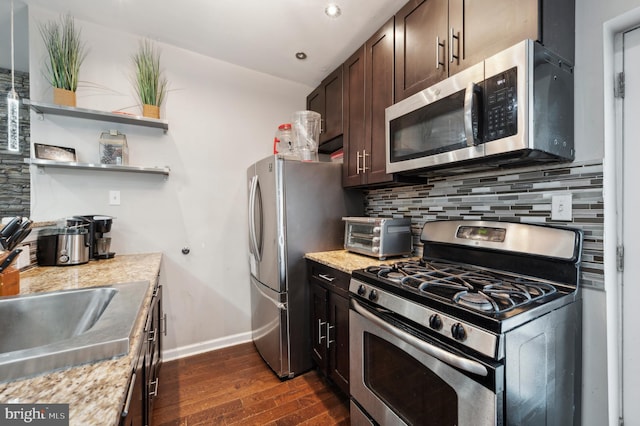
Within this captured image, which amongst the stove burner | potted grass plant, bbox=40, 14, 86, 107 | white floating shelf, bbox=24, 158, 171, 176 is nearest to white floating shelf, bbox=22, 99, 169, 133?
potted grass plant, bbox=40, 14, 86, 107

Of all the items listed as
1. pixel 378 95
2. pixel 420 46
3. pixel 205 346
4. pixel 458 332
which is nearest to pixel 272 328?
pixel 205 346

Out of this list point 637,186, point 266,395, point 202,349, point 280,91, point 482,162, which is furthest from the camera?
point 280,91

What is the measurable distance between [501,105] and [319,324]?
66.9 inches

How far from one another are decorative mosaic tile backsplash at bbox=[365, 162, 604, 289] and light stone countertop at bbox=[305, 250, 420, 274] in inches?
13.9

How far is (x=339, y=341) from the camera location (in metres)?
1.73

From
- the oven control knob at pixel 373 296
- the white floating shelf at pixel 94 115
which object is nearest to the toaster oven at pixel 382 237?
the oven control knob at pixel 373 296

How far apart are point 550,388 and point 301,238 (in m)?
1.54

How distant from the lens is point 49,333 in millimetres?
959

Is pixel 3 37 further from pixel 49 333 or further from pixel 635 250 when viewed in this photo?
pixel 635 250

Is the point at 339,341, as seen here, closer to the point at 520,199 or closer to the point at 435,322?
the point at 435,322

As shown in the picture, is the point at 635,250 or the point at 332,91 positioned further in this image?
the point at 332,91

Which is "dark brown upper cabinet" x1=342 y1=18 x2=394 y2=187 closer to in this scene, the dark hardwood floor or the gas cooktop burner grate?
the gas cooktop burner grate

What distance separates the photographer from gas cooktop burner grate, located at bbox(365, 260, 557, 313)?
36.8 inches

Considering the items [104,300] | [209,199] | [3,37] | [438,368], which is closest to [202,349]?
[209,199]
